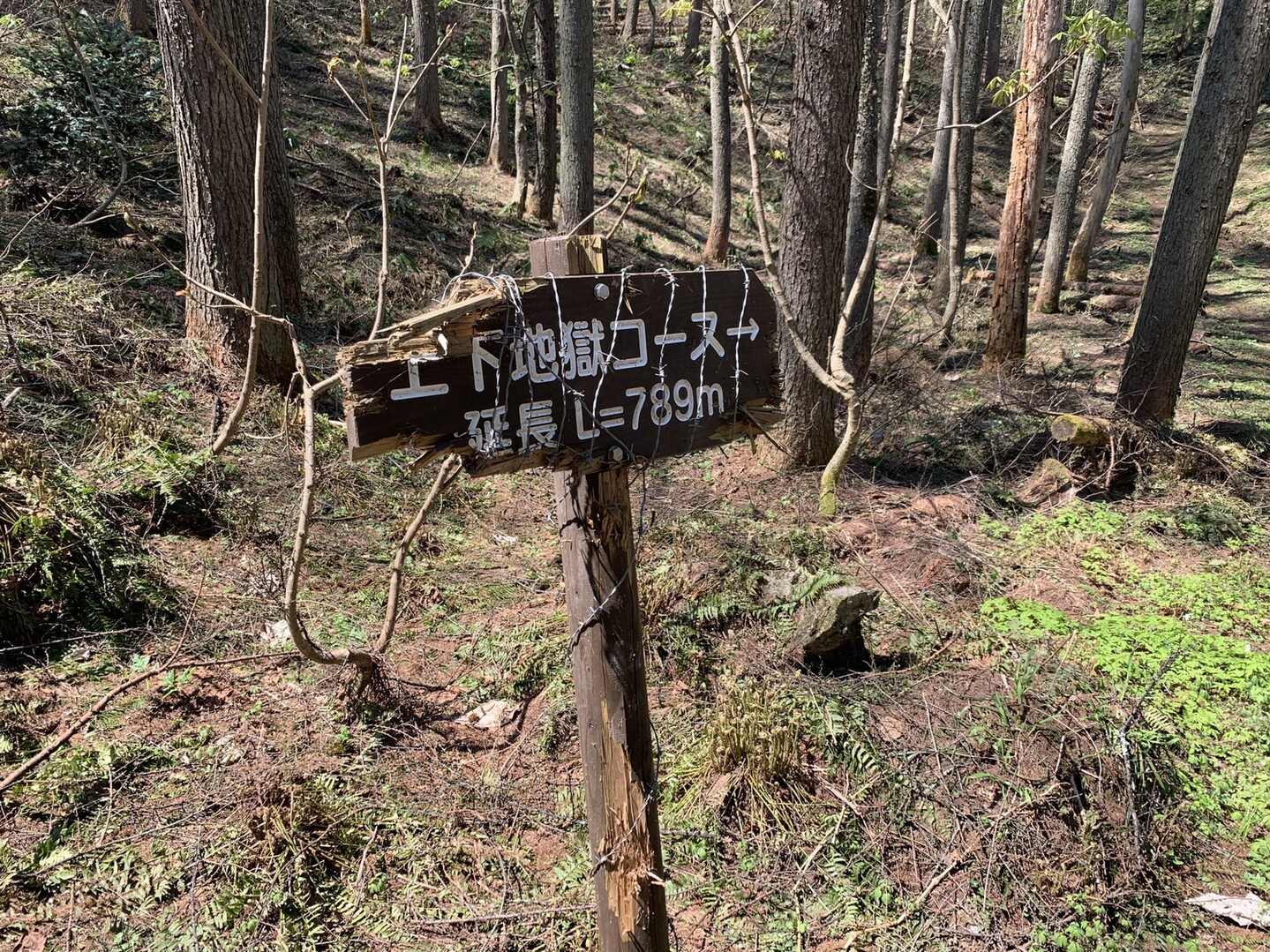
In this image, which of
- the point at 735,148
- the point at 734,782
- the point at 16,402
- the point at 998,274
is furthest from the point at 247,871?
the point at 735,148

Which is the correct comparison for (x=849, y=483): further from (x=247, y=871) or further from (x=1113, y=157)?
(x=1113, y=157)

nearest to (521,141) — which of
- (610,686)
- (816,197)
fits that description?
(816,197)

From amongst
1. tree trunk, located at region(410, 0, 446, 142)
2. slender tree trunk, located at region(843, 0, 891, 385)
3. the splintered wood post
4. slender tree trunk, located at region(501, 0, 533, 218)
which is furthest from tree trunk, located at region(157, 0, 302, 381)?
tree trunk, located at region(410, 0, 446, 142)

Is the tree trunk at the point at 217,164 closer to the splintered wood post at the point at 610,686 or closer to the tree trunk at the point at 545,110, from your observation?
the splintered wood post at the point at 610,686

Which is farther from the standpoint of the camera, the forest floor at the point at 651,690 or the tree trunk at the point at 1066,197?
the tree trunk at the point at 1066,197

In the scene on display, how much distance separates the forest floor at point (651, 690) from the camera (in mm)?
3295

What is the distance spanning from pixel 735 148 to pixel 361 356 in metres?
18.6

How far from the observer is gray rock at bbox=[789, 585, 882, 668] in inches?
166

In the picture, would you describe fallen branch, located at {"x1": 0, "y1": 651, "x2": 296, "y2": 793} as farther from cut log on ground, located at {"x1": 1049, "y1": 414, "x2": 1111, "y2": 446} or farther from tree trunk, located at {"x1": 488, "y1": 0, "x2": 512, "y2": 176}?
tree trunk, located at {"x1": 488, "y1": 0, "x2": 512, "y2": 176}

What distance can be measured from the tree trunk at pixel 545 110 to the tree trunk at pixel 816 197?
22.2 feet

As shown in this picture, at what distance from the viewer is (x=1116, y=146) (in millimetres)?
12055

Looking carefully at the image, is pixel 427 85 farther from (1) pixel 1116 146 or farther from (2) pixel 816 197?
(1) pixel 1116 146

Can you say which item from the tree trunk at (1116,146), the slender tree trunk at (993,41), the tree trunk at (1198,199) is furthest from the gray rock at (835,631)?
the slender tree trunk at (993,41)

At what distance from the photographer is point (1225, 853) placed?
11.7ft
